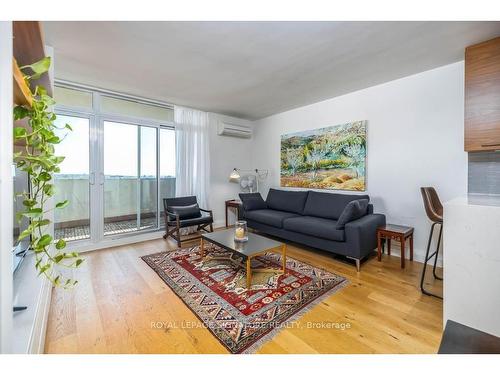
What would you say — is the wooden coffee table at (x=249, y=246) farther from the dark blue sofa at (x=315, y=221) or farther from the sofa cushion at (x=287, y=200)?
the sofa cushion at (x=287, y=200)

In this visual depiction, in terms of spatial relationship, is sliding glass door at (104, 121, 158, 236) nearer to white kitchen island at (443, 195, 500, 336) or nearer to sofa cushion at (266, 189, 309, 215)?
sofa cushion at (266, 189, 309, 215)

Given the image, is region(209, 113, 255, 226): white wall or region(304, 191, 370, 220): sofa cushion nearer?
region(304, 191, 370, 220): sofa cushion

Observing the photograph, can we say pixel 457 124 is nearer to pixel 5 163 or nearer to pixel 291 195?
pixel 291 195

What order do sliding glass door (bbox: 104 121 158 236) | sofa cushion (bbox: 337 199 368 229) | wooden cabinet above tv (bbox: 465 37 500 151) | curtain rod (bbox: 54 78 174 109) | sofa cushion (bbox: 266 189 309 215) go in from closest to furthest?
wooden cabinet above tv (bbox: 465 37 500 151), sofa cushion (bbox: 337 199 368 229), curtain rod (bbox: 54 78 174 109), sliding glass door (bbox: 104 121 158 236), sofa cushion (bbox: 266 189 309 215)

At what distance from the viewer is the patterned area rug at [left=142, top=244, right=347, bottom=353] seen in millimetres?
1633

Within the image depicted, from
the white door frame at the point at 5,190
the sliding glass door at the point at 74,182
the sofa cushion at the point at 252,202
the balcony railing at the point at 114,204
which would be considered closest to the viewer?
the white door frame at the point at 5,190

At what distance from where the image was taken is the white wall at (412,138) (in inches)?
101

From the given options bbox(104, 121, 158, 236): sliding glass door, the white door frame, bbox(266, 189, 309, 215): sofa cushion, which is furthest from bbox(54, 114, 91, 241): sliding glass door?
the white door frame

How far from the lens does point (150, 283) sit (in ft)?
7.58

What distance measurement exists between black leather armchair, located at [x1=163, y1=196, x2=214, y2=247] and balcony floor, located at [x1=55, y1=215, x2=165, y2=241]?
50 centimetres

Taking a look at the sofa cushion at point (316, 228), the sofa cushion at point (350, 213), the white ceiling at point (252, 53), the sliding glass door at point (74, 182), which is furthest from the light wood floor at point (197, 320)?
the white ceiling at point (252, 53)

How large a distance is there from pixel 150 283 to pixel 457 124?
12.4 feet

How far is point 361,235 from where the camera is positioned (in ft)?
8.43

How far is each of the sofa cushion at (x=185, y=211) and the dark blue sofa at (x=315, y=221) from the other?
86 cm
